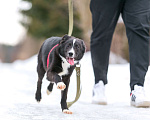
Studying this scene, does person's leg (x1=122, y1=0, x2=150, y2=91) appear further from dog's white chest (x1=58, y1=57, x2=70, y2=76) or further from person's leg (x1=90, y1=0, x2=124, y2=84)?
dog's white chest (x1=58, y1=57, x2=70, y2=76)

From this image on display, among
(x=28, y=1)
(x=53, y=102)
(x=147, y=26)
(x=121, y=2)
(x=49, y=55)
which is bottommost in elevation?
(x=53, y=102)

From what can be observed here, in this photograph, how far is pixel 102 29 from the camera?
3.49 metres

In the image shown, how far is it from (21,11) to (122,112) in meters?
15.9

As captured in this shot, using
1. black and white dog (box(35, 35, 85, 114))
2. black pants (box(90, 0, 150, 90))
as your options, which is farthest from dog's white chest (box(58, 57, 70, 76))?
black pants (box(90, 0, 150, 90))

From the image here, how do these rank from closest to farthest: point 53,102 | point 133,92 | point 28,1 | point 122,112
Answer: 1. point 122,112
2. point 133,92
3. point 53,102
4. point 28,1

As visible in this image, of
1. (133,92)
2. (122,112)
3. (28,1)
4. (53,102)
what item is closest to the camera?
(122,112)

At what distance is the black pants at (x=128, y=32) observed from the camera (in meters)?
3.25

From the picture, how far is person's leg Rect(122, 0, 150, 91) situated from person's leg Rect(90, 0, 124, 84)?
7.4 inches

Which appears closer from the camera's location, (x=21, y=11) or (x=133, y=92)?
(x=133, y=92)

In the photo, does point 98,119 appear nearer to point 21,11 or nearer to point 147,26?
point 147,26

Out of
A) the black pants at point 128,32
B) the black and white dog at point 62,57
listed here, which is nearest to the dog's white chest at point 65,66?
the black and white dog at point 62,57

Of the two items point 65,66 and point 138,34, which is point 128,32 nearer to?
point 138,34

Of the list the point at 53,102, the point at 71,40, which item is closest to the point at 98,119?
the point at 71,40

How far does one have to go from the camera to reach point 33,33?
18141mm
